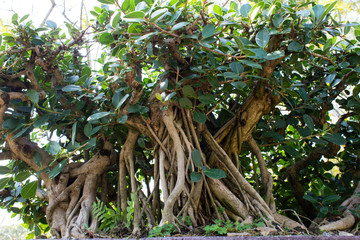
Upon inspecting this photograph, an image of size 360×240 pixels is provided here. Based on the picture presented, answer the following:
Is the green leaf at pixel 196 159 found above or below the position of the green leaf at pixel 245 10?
below

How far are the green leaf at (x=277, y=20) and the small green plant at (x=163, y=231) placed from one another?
3.02 feet

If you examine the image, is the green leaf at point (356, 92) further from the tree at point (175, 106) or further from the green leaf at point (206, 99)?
the green leaf at point (206, 99)

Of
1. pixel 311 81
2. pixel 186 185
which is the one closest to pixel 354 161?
pixel 311 81

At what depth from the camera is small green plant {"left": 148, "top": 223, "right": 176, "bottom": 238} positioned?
1.02 metres

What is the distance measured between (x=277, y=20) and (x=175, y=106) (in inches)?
24.1

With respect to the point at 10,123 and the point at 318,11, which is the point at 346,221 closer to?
the point at 318,11

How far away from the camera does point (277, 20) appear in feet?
4.24

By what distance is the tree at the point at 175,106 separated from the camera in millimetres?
1269

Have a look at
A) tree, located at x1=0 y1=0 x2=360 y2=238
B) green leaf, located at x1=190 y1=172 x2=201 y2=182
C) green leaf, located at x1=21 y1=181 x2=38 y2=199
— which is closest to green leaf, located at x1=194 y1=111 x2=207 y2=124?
tree, located at x1=0 y1=0 x2=360 y2=238

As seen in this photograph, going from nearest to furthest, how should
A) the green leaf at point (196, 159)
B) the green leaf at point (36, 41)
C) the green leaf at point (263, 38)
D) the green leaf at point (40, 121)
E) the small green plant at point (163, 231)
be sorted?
1. the small green plant at point (163, 231)
2. the green leaf at point (263, 38)
3. the green leaf at point (196, 159)
4. the green leaf at point (40, 121)
5. the green leaf at point (36, 41)

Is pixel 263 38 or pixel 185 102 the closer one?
pixel 263 38

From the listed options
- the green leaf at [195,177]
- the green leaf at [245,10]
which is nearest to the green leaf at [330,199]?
the green leaf at [195,177]

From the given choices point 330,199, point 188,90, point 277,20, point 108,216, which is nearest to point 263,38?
point 277,20

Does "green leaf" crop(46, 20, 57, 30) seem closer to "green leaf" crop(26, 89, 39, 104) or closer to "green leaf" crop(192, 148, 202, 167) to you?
"green leaf" crop(26, 89, 39, 104)
